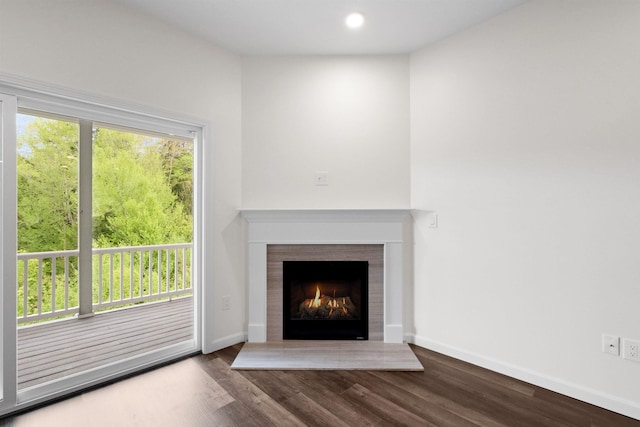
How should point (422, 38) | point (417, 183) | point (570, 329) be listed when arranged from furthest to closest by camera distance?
1. point (417, 183)
2. point (422, 38)
3. point (570, 329)

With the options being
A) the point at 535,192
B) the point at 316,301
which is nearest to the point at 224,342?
the point at 316,301

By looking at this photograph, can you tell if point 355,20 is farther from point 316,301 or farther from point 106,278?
point 106,278

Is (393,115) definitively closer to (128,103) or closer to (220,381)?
(128,103)

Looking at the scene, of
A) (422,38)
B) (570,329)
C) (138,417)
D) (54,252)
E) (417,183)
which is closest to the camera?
(138,417)

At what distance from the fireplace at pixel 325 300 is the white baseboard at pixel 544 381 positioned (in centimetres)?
58

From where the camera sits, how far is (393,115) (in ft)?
8.88

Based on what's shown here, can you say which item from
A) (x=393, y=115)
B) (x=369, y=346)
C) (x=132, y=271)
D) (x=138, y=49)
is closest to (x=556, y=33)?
(x=393, y=115)

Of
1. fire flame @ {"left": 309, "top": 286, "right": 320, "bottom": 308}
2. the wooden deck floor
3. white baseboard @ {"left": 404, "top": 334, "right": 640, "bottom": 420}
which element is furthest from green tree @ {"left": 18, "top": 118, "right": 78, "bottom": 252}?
white baseboard @ {"left": 404, "top": 334, "right": 640, "bottom": 420}

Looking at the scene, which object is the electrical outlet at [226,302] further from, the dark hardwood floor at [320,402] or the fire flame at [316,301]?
the fire flame at [316,301]

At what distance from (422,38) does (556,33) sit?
0.89 metres

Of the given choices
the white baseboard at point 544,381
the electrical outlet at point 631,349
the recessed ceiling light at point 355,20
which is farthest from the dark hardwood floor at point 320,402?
the recessed ceiling light at point 355,20

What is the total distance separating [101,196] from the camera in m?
2.35

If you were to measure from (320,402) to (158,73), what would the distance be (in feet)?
8.12

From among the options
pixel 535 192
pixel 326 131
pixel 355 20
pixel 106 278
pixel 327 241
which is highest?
pixel 355 20
